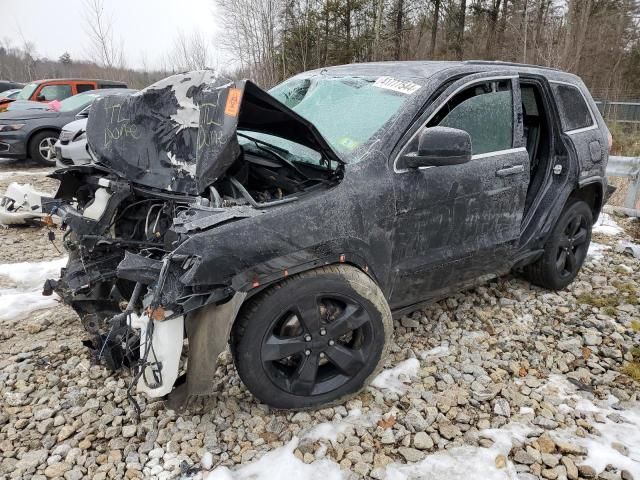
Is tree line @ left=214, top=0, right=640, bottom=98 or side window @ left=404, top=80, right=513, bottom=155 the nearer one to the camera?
side window @ left=404, top=80, right=513, bottom=155

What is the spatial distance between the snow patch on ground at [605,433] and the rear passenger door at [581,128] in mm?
1775

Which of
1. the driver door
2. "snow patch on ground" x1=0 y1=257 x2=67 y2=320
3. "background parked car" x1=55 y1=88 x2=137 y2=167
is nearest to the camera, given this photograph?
the driver door

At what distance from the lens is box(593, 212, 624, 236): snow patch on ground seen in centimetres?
559

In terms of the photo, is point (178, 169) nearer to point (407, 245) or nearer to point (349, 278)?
point (349, 278)

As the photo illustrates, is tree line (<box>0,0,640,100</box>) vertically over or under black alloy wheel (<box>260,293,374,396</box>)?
over

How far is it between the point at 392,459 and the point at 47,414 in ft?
6.10

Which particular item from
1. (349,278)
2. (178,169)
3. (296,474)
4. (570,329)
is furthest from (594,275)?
(178,169)

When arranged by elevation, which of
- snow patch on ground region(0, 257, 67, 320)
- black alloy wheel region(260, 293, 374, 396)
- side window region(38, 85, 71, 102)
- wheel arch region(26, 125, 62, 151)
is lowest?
snow patch on ground region(0, 257, 67, 320)

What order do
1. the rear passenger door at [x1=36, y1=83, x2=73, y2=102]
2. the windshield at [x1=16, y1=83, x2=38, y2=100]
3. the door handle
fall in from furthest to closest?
1. the rear passenger door at [x1=36, y1=83, x2=73, y2=102]
2. the windshield at [x1=16, y1=83, x2=38, y2=100]
3. the door handle

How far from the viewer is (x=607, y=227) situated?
573 cm

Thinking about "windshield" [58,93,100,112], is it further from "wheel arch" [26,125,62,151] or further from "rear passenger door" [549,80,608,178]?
"rear passenger door" [549,80,608,178]

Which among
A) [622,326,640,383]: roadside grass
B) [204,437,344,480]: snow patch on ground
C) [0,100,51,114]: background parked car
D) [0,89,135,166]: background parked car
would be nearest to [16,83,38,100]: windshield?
[0,100,51,114]: background parked car

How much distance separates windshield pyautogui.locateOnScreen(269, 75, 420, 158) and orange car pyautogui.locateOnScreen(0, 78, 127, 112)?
33.7 ft

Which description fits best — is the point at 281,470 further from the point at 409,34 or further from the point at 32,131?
→ the point at 409,34
